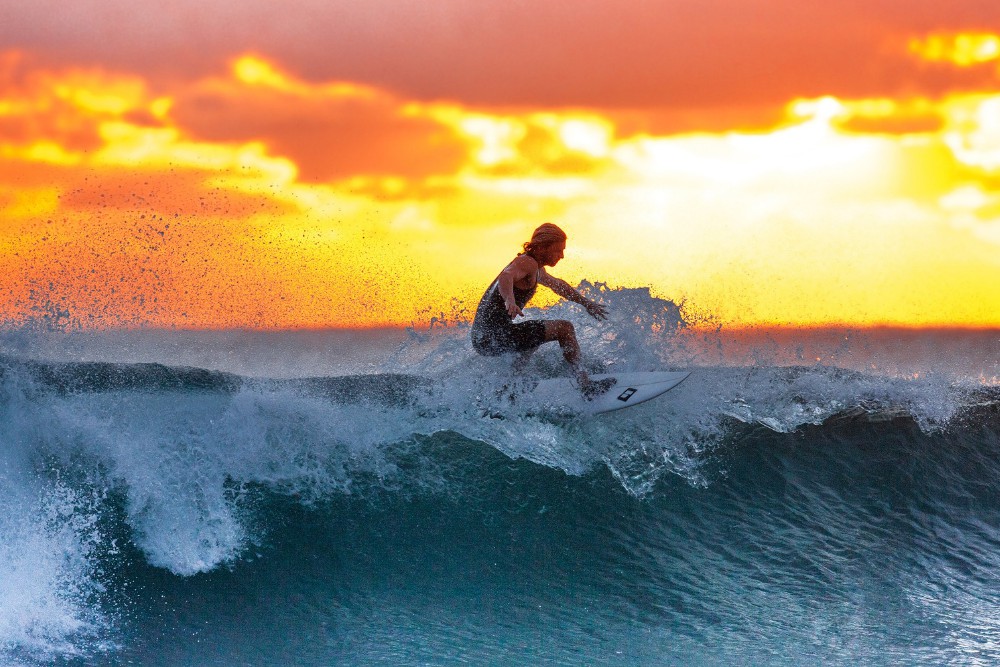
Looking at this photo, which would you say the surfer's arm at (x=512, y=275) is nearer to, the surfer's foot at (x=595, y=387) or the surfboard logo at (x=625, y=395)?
the surfer's foot at (x=595, y=387)

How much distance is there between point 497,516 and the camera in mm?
6254

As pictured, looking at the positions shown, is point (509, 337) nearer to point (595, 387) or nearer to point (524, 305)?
point (524, 305)

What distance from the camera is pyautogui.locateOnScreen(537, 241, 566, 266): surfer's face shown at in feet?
19.9

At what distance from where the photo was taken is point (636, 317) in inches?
288

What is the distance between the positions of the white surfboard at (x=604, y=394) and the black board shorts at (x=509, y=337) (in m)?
0.44

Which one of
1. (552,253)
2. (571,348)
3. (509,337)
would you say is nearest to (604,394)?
(571,348)

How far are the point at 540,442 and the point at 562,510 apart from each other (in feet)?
2.36

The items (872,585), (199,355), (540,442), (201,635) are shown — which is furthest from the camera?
(199,355)

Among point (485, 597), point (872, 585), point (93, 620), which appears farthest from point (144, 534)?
point (872, 585)

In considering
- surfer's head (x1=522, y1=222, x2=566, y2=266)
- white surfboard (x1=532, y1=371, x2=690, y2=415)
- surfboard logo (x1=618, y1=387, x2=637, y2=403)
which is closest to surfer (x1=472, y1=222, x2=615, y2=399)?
surfer's head (x1=522, y1=222, x2=566, y2=266)

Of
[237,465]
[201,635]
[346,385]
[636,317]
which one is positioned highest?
[636,317]

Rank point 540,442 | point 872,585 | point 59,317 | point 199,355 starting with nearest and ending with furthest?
point 872,585 < point 540,442 < point 59,317 < point 199,355

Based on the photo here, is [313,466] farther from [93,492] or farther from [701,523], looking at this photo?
[701,523]

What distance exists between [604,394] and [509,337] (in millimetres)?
962
